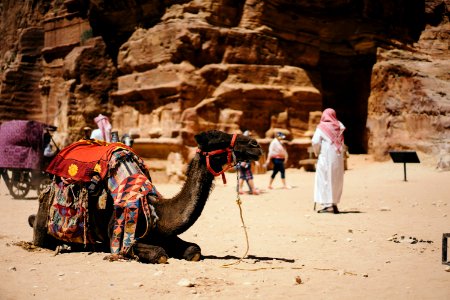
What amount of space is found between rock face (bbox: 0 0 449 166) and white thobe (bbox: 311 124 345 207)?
950 cm

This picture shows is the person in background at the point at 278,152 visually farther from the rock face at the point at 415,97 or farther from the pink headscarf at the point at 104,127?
the rock face at the point at 415,97

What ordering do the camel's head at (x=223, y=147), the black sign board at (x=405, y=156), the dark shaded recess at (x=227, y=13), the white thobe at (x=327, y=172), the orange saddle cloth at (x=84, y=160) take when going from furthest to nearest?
the dark shaded recess at (x=227, y=13)
the black sign board at (x=405, y=156)
the white thobe at (x=327, y=172)
the orange saddle cloth at (x=84, y=160)
the camel's head at (x=223, y=147)

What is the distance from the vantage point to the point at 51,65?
104ft

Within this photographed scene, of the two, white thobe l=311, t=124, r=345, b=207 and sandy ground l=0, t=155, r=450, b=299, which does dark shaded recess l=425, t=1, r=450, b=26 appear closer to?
sandy ground l=0, t=155, r=450, b=299

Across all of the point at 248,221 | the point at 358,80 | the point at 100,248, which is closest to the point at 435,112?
the point at 358,80

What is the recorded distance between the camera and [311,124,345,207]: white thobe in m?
10.2

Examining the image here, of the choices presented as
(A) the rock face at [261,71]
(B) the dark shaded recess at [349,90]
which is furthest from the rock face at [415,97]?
(B) the dark shaded recess at [349,90]

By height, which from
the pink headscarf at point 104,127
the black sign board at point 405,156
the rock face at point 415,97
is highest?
the rock face at point 415,97

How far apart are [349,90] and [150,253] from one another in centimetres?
2208

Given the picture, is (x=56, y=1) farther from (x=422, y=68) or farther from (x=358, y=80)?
(x=422, y=68)

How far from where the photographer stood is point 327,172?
10.4 metres

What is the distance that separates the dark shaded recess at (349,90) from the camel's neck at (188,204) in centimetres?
2009

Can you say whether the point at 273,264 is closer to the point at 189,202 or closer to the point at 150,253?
the point at 189,202

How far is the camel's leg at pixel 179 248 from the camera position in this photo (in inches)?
215
